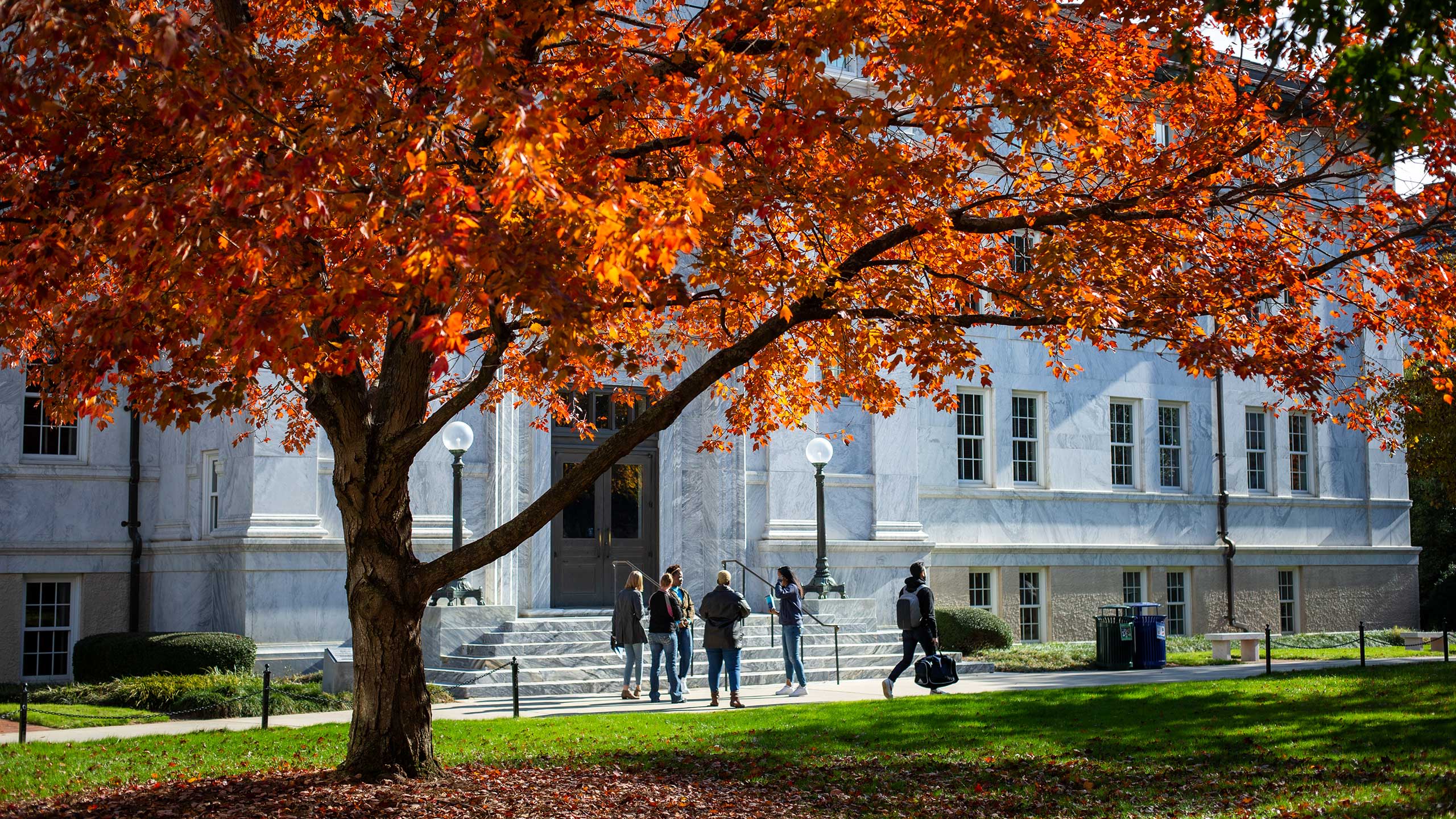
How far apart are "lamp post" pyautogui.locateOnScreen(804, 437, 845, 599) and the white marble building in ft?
4.14

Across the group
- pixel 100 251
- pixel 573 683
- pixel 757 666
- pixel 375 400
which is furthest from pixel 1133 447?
pixel 100 251

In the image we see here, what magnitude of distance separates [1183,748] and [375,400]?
797cm

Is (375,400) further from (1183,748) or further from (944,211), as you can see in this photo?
(1183,748)

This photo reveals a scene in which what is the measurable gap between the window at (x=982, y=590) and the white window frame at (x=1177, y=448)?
17.2 feet

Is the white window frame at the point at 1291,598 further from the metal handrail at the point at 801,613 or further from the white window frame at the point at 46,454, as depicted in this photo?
the white window frame at the point at 46,454

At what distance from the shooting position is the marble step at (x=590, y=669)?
1928 centimetres

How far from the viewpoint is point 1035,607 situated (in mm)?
28406

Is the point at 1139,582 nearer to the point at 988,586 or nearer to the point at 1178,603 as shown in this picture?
the point at 1178,603

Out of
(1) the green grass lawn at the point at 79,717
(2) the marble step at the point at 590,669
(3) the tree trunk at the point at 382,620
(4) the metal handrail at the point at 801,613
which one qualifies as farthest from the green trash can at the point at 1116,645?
(3) the tree trunk at the point at 382,620

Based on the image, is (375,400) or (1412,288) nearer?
(375,400)

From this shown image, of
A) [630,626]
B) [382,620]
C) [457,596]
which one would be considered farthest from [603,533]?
[382,620]

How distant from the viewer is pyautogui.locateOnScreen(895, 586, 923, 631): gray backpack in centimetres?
1714

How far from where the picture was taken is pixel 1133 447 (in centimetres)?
3022

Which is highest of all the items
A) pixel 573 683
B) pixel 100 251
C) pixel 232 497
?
pixel 100 251
